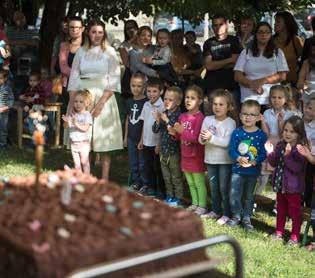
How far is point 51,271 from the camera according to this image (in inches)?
102

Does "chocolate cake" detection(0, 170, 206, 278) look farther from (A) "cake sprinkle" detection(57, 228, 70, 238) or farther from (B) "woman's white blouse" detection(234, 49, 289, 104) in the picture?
(B) "woman's white blouse" detection(234, 49, 289, 104)

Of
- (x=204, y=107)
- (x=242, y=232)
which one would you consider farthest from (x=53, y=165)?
(x=242, y=232)

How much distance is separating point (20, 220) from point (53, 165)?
6.33m

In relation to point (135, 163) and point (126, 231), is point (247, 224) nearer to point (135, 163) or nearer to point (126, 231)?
point (135, 163)

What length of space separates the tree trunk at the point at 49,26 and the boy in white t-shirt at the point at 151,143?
5.55m

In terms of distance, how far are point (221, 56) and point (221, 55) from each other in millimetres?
11

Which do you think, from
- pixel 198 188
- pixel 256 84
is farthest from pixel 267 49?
pixel 198 188

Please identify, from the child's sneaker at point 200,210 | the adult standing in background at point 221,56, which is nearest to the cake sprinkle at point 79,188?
the child's sneaker at point 200,210

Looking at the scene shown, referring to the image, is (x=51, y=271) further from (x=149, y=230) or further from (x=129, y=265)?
(x=149, y=230)

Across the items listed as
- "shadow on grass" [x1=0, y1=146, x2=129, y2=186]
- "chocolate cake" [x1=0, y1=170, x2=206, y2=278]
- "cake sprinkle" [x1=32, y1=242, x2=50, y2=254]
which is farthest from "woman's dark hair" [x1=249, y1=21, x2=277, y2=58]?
"cake sprinkle" [x1=32, y1=242, x2=50, y2=254]

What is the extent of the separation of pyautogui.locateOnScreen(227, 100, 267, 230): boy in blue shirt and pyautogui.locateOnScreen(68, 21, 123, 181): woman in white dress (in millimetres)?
1871

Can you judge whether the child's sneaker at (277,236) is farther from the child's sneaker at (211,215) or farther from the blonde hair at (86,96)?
the blonde hair at (86,96)

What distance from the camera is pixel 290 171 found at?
20.5 feet

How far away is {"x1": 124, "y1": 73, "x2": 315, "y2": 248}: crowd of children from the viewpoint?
6336 millimetres
